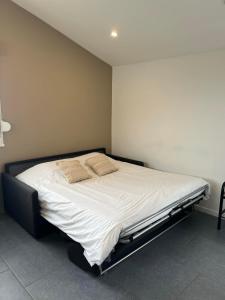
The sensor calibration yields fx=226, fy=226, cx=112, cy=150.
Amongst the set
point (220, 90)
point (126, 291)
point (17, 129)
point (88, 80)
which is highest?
point (88, 80)

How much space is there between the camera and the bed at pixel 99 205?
1947 mm

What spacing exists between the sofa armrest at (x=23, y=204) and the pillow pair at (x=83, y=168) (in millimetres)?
513

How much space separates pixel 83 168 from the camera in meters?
3.18

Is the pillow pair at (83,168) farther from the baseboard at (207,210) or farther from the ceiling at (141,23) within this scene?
the ceiling at (141,23)

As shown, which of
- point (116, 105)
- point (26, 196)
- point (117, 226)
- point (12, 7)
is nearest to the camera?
point (117, 226)

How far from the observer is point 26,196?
2613 millimetres

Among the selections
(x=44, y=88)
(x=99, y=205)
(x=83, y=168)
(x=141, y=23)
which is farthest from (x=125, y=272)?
(x=141, y=23)

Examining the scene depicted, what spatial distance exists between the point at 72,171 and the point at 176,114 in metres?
1.77

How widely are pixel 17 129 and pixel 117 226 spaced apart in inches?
81.7

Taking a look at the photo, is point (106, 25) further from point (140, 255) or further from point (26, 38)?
point (140, 255)

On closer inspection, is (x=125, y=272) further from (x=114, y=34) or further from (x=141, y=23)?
(x=114, y=34)

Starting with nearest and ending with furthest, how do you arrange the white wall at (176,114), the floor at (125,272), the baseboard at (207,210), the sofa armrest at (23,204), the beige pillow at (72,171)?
the floor at (125,272), the sofa armrest at (23,204), the beige pillow at (72,171), the white wall at (176,114), the baseboard at (207,210)

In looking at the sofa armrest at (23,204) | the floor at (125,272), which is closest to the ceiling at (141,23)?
the sofa armrest at (23,204)

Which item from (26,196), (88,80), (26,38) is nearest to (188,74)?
(88,80)
